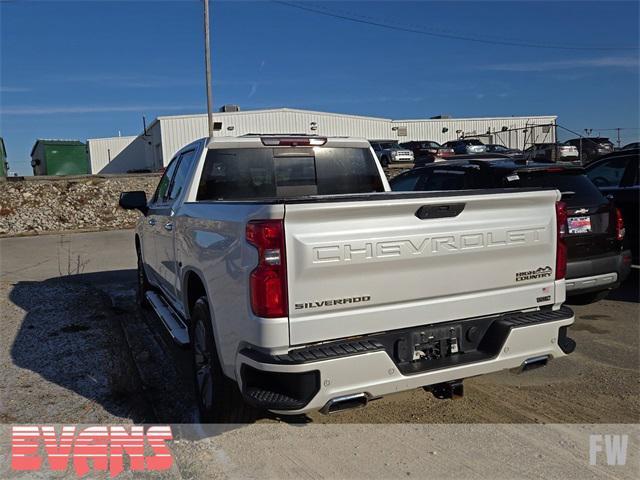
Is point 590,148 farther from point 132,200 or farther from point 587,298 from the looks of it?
point 132,200

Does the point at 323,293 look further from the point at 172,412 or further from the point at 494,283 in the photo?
the point at 172,412

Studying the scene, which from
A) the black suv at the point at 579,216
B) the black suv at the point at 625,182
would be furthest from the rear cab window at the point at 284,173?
the black suv at the point at 625,182

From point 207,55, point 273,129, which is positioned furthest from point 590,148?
point 273,129

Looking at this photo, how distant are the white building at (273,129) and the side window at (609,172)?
106ft

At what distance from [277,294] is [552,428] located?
7.24 feet

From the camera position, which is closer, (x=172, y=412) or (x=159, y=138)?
(x=172, y=412)

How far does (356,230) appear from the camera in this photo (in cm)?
292

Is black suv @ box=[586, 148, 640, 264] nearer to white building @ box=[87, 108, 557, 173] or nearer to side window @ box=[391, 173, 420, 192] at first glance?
side window @ box=[391, 173, 420, 192]

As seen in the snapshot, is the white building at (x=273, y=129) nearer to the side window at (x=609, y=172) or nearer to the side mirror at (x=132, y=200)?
the side window at (x=609, y=172)

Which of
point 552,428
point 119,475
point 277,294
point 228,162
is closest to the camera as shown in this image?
point 277,294

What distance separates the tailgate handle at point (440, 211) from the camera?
3.11 meters

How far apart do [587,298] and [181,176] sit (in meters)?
4.96

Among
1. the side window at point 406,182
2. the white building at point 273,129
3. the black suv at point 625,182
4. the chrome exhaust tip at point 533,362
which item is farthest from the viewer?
the white building at point 273,129

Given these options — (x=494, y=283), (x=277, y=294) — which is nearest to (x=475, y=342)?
(x=494, y=283)
